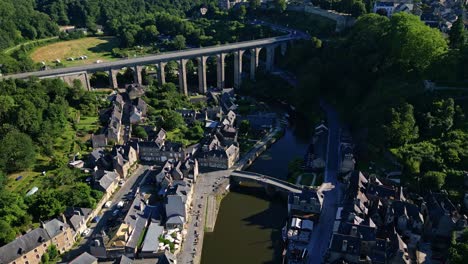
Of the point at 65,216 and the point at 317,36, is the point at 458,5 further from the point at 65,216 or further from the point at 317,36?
the point at 65,216

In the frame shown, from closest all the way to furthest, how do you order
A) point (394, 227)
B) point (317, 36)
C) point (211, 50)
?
point (394, 227) < point (211, 50) < point (317, 36)

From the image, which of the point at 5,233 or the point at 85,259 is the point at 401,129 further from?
the point at 5,233

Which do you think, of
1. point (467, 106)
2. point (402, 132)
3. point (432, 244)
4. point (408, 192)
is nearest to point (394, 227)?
point (432, 244)

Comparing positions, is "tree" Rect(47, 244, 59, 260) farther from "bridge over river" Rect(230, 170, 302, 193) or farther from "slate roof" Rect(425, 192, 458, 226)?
"slate roof" Rect(425, 192, 458, 226)

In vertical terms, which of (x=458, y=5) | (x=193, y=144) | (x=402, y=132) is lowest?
(x=193, y=144)

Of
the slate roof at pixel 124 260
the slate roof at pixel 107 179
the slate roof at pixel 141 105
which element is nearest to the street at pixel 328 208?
the slate roof at pixel 124 260

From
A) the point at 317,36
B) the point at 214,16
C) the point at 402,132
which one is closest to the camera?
the point at 402,132
